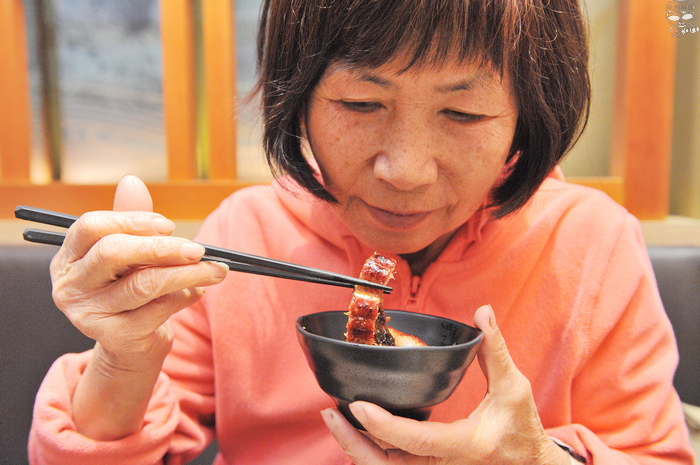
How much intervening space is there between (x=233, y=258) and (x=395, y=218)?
0.37 m

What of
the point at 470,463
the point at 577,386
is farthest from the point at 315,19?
the point at 577,386

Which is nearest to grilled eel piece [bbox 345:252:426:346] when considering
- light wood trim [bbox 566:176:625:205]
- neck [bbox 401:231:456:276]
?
neck [bbox 401:231:456:276]

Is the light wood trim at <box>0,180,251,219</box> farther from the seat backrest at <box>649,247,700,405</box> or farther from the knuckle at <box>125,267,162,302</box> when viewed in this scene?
the seat backrest at <box>649,247,700,405</box>

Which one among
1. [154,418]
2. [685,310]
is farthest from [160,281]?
[685,310]

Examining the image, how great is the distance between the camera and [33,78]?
7.84ft

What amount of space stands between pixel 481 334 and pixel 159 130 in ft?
7.38

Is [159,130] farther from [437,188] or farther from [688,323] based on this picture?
[688,323]

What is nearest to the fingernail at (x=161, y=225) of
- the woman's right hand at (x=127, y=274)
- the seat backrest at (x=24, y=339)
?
the woman's right hand at (x=127, y=274)

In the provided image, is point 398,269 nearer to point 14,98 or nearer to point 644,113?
point 644,113

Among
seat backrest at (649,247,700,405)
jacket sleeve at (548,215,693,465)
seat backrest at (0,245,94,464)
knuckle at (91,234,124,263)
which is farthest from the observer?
seat backrest at (649,247,700,405)

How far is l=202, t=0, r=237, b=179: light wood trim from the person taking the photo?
2254mm

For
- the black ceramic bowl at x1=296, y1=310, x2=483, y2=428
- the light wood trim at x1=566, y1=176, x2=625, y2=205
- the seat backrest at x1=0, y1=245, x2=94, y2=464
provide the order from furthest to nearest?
the light wood trim at x1=566, y1=176, x2=625, y2=205 < the seat backrest at x1=0, y1=245, x2=94, y2=464 < the black ceramic bowl at x1=296, y1=310, x2=483, y2=428

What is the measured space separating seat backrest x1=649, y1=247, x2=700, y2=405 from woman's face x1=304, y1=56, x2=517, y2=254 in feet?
4.49

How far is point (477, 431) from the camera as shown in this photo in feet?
2.57
